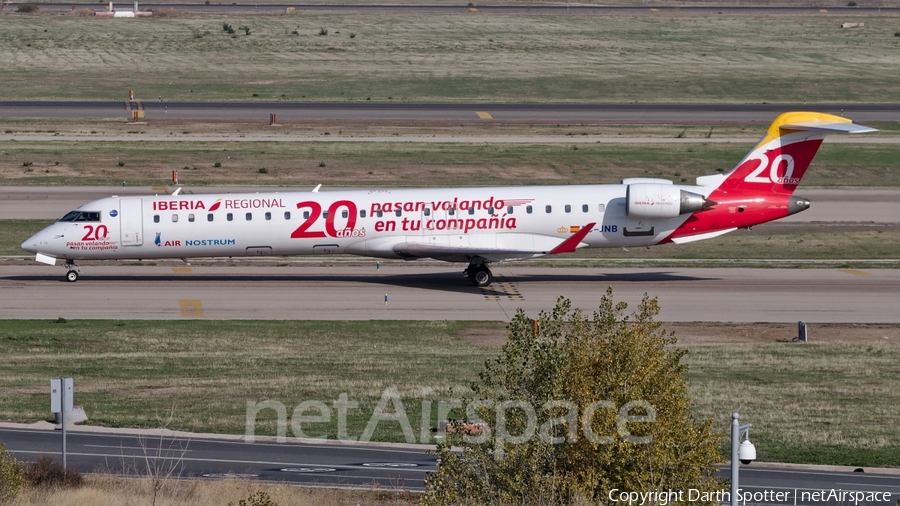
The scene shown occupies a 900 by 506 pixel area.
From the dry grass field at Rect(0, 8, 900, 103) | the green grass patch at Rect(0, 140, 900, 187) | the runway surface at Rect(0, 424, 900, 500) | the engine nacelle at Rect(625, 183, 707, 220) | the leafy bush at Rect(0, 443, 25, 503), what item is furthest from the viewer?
the dry grass field at Rect(0, 8, 900, 103)

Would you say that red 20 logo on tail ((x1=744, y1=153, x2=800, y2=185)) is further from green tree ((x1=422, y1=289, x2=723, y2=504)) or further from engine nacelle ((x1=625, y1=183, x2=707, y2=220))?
green tree ((x1=422, y1=289, x2=723, y2=504))

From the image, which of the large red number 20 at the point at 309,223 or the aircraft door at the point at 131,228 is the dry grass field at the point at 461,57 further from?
the aircraft door at the point at 131,228

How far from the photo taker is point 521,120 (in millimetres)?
82375

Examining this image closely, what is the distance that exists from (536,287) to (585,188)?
4.03 meters

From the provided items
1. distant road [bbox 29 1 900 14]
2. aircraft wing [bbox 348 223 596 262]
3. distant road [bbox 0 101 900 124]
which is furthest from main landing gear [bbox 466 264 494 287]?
Answer: distant road [bbox 29 1 900 14]

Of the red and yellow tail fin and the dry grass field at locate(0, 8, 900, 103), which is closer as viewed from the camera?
the red and yellow tail fin

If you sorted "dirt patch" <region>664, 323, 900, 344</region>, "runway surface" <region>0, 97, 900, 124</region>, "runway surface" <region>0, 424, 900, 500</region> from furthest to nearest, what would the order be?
"runway surface" <region>0, 97, 900, 124</region>
"dirt patch" <region>664, 323, 900, 344</region>
"runway surface" <region>0, 424, 900, 500</region>

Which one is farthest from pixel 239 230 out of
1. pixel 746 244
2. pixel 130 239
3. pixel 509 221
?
pixel 746 244

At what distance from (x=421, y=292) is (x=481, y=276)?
88.7 inches

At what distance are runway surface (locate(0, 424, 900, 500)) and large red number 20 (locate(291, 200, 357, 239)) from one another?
16.7 meters

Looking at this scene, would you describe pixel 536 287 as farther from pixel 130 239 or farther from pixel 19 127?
pixel 19 127

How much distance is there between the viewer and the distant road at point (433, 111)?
8306 cm

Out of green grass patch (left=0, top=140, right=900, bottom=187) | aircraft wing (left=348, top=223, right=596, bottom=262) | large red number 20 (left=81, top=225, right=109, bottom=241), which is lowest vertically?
aircraft wing (left=348, top=223, right=596, bottom=262)

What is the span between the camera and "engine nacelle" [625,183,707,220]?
42375mm
